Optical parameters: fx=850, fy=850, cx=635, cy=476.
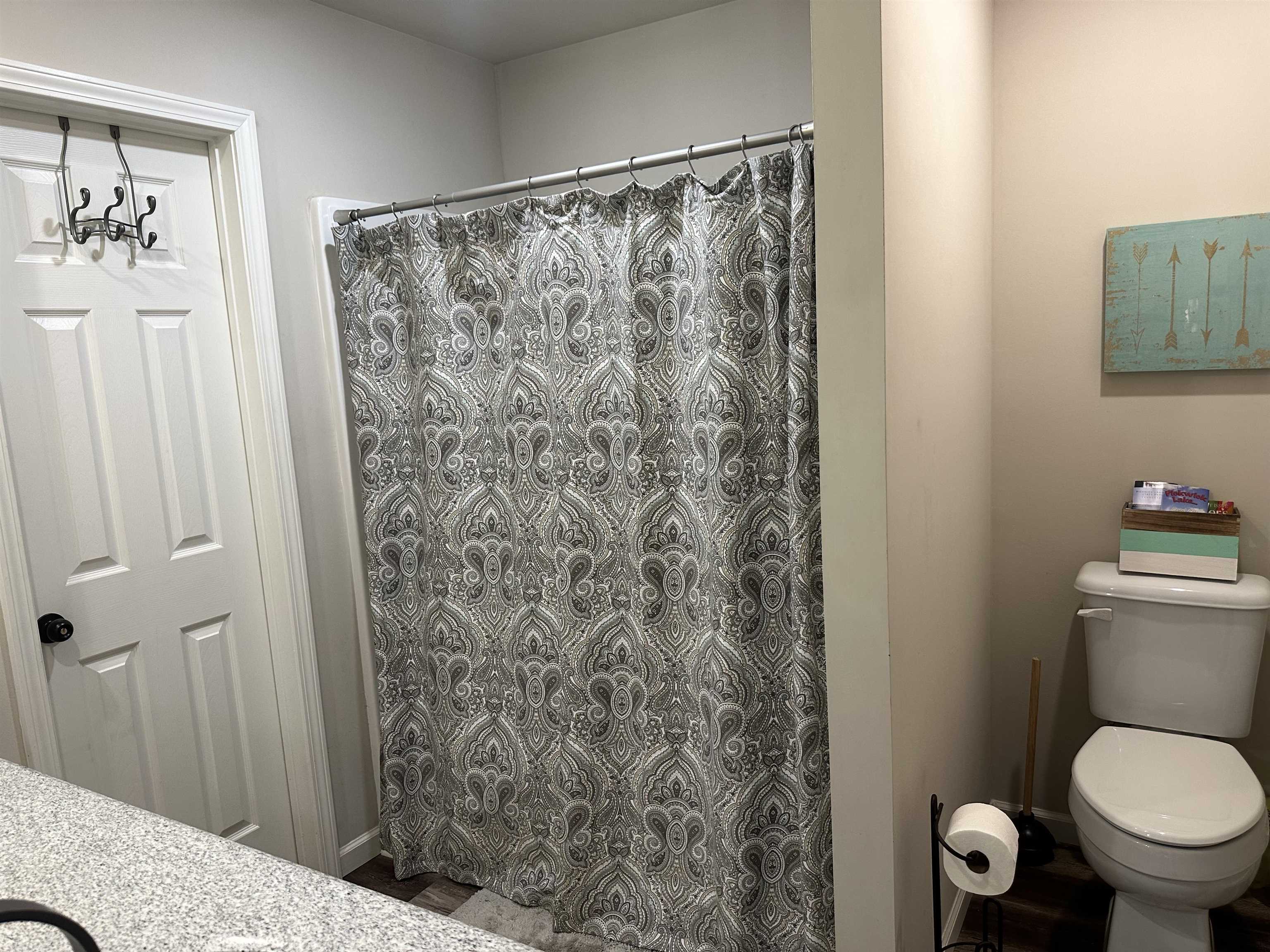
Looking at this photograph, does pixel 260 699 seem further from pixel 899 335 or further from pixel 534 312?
pixel 899 335

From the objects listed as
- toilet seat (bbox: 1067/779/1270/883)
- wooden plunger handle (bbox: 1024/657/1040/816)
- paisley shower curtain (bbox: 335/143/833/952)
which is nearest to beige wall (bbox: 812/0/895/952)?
paisley shower curtain (bbox: 335/143/833/952)

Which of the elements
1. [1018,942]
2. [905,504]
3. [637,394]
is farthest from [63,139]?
[1018,942]

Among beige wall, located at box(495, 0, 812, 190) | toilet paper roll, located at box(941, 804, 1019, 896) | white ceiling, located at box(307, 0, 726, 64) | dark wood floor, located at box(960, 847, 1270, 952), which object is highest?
white ceiling, located at box(307, 0, 726, 64)

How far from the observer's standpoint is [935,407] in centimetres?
178

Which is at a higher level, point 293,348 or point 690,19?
point 690,19

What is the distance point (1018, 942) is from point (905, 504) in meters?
1.33

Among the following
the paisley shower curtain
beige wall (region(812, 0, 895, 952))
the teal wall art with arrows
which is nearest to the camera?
beige wall (region(812, 0, 895, 952))

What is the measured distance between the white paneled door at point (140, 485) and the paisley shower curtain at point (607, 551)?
350 millimetres

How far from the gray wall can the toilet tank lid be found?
2101mm

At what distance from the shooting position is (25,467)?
1877 mm

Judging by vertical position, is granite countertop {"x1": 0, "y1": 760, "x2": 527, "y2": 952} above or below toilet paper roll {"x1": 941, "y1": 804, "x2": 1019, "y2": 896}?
above

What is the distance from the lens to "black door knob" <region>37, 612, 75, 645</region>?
A: 191cm

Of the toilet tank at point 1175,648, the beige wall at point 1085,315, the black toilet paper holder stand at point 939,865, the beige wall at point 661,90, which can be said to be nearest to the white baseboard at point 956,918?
the black toilet paper holder stand at point 939,865

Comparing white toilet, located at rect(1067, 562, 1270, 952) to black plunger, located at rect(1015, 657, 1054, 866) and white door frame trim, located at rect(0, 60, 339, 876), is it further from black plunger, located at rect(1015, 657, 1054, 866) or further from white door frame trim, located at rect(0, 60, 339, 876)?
white door frame trim, located at rect(0, 60, 339, 876)
